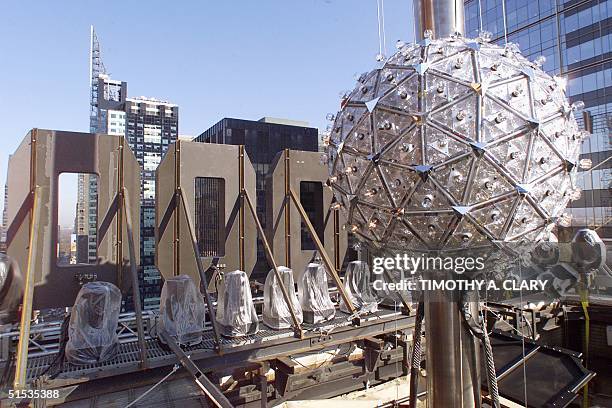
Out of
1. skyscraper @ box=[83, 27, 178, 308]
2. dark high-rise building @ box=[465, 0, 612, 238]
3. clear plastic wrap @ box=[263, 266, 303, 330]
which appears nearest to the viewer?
clear plastic wrap @ box=[263, 266, 303, 330]

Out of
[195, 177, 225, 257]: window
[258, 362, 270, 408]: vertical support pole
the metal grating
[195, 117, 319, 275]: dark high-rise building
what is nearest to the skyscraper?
[195, 177, 225, 257]: window

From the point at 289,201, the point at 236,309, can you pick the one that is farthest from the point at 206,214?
the point at 236,309

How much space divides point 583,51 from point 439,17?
94.5ft

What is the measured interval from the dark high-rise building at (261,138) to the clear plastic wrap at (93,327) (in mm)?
29538

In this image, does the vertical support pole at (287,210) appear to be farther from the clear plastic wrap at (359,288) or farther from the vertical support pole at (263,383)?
the vertical support pole at (263,383)

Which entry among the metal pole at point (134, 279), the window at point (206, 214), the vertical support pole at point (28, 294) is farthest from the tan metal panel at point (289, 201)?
the window at point (206, 214)

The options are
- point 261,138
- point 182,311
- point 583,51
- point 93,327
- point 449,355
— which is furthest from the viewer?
point 261,138

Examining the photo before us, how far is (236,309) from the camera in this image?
6230mm

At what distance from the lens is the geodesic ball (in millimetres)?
1621

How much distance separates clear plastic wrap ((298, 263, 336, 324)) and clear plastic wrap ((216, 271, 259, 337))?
1051mm

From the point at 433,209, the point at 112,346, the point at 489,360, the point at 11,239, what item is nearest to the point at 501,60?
the point at 433,209

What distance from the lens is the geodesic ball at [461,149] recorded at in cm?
162

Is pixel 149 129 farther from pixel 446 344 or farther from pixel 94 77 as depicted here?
pixel 446 344

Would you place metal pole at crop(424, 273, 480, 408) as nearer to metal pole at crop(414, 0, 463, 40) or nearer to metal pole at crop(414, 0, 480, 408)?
metal pole at crop(414, 0, 480, 408)
